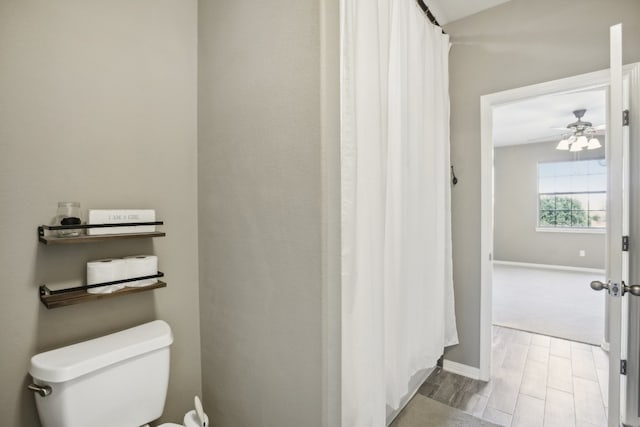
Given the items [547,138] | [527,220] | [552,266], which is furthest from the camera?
[527,220]

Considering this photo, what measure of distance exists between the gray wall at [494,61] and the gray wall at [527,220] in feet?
17.7

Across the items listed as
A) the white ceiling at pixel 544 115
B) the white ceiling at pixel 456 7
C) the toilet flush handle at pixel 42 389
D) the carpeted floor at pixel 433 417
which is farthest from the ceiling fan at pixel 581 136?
the toilet flush handle at pixel 42 389

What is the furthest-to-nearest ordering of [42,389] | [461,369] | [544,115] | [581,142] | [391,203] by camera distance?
[544,115] < [581,142] < [461,369] < [391,203] < [42,389]

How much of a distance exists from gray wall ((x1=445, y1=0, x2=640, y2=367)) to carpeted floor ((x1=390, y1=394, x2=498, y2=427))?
21.0 inches

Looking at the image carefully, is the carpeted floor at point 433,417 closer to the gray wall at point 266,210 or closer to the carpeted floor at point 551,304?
the gray wall at point 266,210

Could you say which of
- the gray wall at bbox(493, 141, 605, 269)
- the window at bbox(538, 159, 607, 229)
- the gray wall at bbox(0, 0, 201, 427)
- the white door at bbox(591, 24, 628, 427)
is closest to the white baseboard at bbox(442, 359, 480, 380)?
the white door at bbox(591, 24, 628, 427)

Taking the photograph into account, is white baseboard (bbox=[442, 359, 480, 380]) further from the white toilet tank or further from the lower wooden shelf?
the lower wooden shelf

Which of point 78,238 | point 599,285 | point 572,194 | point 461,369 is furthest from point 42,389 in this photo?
point 572,194

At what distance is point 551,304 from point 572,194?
132 inches

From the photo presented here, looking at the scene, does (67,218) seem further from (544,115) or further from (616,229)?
(544,115)

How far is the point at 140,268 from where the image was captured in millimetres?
1246

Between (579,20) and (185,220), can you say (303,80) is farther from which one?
(579,20)

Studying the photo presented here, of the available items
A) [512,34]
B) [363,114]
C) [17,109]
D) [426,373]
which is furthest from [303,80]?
[426,373]

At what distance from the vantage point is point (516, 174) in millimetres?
6590
